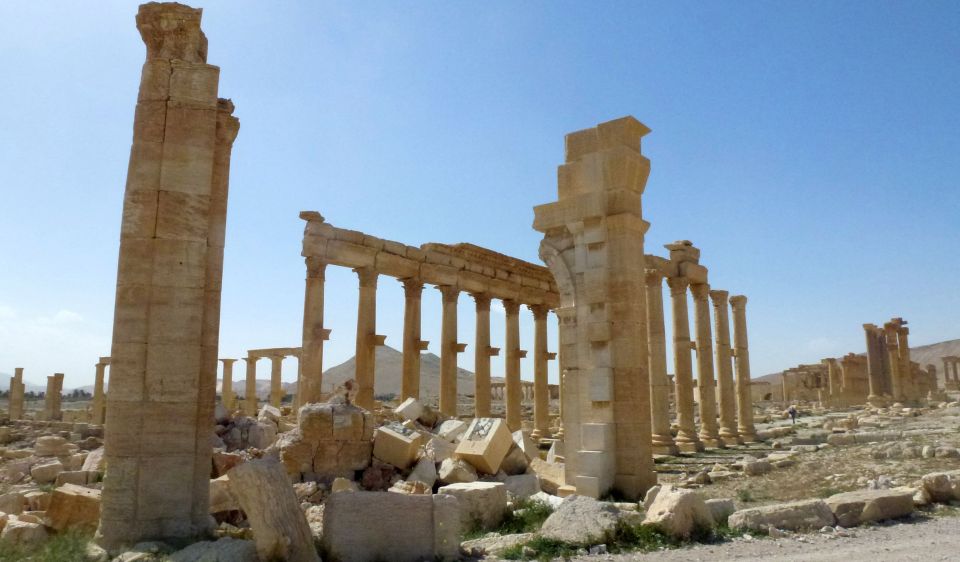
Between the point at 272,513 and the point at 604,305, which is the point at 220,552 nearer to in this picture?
the point at 272,513

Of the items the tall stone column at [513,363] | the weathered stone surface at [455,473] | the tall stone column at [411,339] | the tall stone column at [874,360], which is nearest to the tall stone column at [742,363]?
the tall stone column at [513,363]

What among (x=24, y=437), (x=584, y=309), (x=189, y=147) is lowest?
(x=24, y=437)

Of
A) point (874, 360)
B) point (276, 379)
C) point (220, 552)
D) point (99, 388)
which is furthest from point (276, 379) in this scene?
point (874, 360)

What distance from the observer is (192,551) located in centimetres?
674

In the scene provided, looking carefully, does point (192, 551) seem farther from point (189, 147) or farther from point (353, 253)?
point (353, 253)

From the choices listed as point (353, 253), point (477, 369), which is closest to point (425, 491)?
point (353, 253)

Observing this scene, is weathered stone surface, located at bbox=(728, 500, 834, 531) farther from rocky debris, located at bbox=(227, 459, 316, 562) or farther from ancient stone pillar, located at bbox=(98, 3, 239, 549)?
ancient stone pillar, located at bbox=(98, 3, 239, 549)

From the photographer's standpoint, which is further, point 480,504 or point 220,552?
point 480,504

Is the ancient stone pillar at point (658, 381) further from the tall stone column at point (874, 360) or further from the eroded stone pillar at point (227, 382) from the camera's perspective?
the tall stone column at point (874, 360)

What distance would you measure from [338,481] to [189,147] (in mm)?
5729

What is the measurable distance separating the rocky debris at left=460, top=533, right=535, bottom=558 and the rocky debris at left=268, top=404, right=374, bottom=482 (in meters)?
4.60

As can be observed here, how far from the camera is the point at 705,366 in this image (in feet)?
85.2

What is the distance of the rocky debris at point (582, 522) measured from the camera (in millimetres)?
7980

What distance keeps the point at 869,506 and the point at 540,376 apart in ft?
66.0
